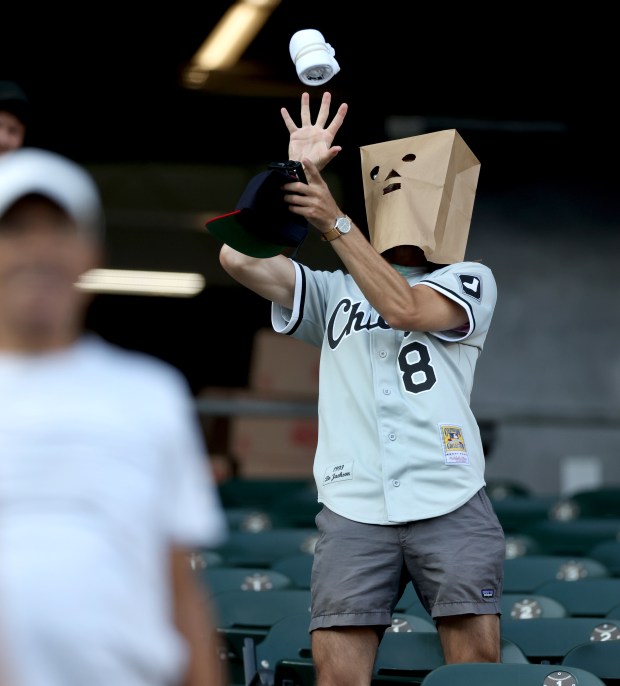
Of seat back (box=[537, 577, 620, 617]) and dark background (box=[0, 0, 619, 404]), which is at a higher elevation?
dark background (box=[0, 0, 619, 404])

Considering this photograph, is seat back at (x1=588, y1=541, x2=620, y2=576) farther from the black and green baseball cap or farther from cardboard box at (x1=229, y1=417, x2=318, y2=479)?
cardboard box at (x1=229, y1=417, x2=318, y2=479)

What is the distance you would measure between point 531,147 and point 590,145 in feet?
1.18

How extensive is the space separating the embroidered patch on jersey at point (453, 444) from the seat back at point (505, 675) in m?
0.44

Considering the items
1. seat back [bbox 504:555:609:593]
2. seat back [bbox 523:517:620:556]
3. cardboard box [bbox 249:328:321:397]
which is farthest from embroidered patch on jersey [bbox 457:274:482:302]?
cardboard box [bbox 249:328:321:397]

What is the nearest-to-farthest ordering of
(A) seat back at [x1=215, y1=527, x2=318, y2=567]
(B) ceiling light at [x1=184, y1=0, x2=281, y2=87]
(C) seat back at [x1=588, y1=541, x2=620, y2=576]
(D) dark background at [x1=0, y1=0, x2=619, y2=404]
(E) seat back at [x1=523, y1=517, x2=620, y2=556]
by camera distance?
(C) seat back at [x1=588, y1=541, x2=620, y2=576] → (A) seat back at [x1=215, y1=527, x2=318, y2=567] → (E) seat back at [x1=523, y1=517, x2=620, y2=556] → (B) ceiling light at [x1=184, y1=0, x2=281, y2=87] → (D) dark background at [x1=0, y1=0, x2=619, y2=404]

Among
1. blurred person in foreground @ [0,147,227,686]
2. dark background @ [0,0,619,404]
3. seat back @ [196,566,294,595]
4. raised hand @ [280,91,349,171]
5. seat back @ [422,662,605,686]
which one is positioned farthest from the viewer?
dark background @ [0,0,619,404]

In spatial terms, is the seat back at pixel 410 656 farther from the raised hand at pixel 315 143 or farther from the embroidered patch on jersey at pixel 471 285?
the raised hand at pixel 315 143

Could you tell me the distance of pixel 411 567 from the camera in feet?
9.14

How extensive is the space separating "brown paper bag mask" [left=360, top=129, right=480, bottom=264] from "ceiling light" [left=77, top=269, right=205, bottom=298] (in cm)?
535

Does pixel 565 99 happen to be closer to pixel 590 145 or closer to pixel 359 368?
pixel 590 145

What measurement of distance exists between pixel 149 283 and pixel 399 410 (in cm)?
572

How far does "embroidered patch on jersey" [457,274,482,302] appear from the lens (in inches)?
115

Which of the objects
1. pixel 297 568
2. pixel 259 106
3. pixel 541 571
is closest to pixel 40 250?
pixel 297 568

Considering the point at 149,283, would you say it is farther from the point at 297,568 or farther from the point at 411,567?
the point at 411,567
